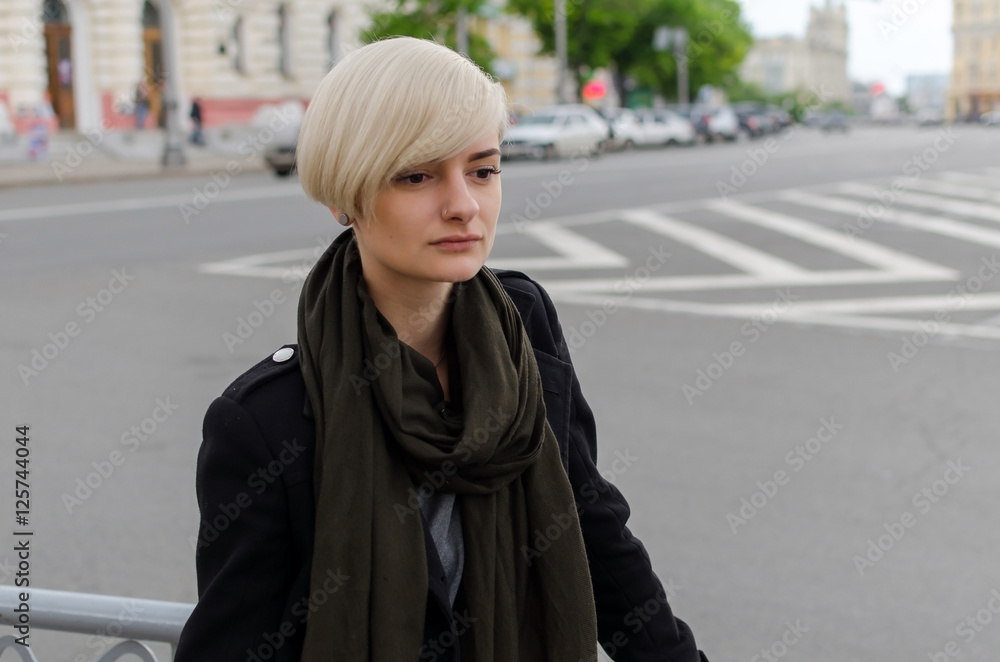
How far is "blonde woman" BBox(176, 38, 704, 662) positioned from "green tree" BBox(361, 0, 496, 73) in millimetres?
29505

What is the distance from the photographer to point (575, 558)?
1.64 meters

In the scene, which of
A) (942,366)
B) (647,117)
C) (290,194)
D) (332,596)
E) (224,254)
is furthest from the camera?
(647,117)

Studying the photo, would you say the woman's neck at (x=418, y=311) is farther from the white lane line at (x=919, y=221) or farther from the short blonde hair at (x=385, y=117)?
the white lane line at (x=919, y=221)

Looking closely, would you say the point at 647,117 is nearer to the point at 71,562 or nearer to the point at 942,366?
the point at 942,366

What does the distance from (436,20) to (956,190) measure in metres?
17.8

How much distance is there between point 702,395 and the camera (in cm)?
A: 628

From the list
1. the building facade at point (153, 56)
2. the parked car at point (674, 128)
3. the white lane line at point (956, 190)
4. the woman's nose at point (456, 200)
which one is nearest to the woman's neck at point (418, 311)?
the woman's nose at point (456, 200)

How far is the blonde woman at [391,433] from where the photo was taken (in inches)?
57.1

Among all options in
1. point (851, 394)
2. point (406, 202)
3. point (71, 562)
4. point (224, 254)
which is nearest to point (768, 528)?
point (851, 394)

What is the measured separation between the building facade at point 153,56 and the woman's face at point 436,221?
A: 86.4ft

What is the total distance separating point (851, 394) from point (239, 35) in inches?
1179

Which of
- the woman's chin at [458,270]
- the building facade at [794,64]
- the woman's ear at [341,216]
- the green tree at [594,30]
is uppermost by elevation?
the building facade at [794,64]

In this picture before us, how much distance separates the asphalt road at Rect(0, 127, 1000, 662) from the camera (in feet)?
13.0

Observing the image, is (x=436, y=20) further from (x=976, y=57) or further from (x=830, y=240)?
(x=976, y=57)
